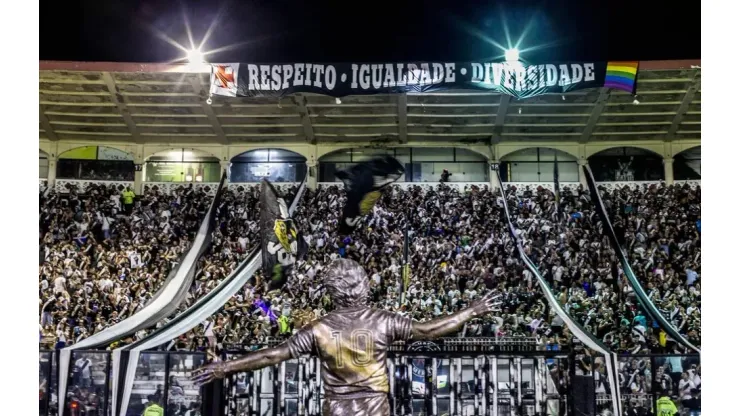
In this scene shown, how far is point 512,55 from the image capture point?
440 inches

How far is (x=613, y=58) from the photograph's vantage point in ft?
31.9

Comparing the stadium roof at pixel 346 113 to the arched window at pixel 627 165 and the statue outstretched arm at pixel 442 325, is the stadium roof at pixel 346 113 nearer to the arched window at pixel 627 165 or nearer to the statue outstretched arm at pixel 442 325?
the arched window at pixel 627 165

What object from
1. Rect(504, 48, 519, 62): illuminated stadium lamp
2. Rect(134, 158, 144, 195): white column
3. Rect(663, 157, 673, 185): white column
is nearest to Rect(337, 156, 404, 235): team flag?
Rect(134, 158, 144, 195): white column

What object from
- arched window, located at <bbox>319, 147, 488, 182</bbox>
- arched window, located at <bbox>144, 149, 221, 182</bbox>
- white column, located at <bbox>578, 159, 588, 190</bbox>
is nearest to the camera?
white column, located at <bbox>578, 159, 588, 190</bbox>

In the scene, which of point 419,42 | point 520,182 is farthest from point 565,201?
point 419,42

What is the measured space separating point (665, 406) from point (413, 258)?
800cm

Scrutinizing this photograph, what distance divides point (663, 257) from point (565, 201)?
3.16 meters

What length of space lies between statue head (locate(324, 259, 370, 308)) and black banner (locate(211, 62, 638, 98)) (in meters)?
9.17

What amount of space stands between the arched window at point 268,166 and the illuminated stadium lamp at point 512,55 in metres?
9.51

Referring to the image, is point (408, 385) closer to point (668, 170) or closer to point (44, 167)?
point (668, 170)

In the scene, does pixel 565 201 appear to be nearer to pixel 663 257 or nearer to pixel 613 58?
pixel 663 257

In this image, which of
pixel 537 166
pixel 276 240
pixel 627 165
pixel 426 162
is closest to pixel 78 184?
pixel 276 240

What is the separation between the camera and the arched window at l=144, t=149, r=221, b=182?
19719 mm

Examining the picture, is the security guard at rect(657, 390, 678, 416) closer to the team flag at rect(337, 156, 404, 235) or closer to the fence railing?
the fence railing
